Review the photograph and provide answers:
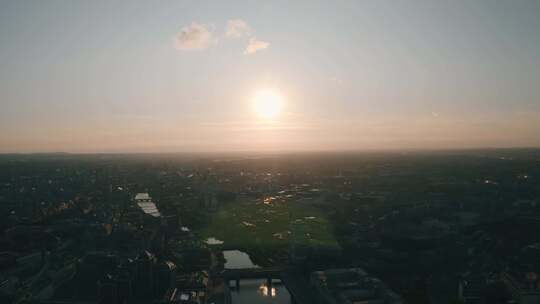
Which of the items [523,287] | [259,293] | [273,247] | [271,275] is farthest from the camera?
[273,247]

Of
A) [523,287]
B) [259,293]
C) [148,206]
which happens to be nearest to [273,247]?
[259,293]

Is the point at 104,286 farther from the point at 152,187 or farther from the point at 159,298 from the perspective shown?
the point at 152,187

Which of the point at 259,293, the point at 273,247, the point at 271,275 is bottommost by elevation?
the point at 259,293

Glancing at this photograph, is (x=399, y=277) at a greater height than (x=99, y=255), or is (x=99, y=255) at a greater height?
(x=99, y=255)

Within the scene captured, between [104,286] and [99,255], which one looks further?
[99,255]

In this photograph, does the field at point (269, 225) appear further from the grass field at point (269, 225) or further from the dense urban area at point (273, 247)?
the dense urban area at point (273, 247)

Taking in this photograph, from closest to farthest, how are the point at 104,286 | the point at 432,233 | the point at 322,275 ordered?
the point at 104,286 → the point at 322,275 → the point at 432,233

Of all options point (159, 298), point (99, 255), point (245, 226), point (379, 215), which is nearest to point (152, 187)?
point (245, 226)

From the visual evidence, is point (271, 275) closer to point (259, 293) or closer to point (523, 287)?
point (259, 293)

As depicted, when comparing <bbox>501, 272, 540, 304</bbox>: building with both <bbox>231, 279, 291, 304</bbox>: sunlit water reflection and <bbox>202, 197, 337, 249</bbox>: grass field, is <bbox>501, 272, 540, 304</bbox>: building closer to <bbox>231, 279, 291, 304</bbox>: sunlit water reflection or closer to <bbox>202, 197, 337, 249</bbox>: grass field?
<bbox>231, 279, 291, 304</bbox>: sunlit water reflection
